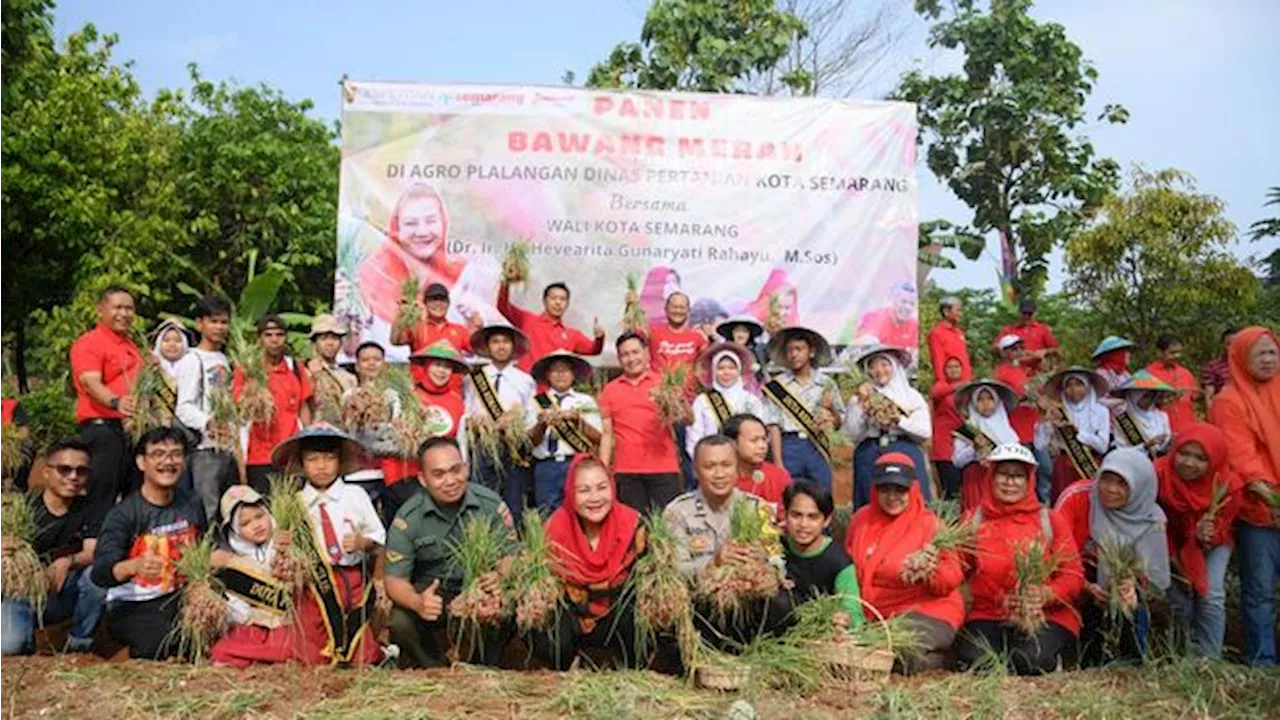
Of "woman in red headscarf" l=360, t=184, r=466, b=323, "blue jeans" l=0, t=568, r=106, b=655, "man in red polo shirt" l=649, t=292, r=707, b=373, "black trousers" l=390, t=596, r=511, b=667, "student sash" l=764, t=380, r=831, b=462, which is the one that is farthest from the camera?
"woman in red headscarf" l=360, t=184, r=466, b=323

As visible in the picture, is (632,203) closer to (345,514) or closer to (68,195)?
(345,514)

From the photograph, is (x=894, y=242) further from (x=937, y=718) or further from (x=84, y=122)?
(x=84, y=122)

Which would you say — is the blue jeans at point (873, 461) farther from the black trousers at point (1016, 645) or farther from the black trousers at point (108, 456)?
the black trousers at point (108, 456)

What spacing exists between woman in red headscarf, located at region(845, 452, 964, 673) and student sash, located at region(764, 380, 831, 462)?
1308 millimetres

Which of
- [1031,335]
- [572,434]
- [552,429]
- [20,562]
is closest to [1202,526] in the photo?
[572,434]

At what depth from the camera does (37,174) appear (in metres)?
12.4

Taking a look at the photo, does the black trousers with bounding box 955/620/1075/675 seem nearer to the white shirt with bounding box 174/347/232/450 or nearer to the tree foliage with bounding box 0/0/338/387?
the white shirt with bounding box 174/347/232/450

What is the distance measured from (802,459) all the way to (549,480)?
58.1 inches

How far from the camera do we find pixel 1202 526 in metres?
5.21

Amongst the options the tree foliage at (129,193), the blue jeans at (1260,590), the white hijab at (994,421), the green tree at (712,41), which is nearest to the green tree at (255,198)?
the tree foliage at (129,193)

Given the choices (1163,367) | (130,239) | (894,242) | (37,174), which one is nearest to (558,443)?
(894,242)

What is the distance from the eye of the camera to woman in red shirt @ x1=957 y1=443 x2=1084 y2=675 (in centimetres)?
475

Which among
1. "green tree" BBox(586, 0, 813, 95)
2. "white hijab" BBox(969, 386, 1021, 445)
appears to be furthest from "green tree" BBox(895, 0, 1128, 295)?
"white hijab" BBox(969, 386, 1021, 445)

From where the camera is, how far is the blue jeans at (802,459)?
6.34 metres
